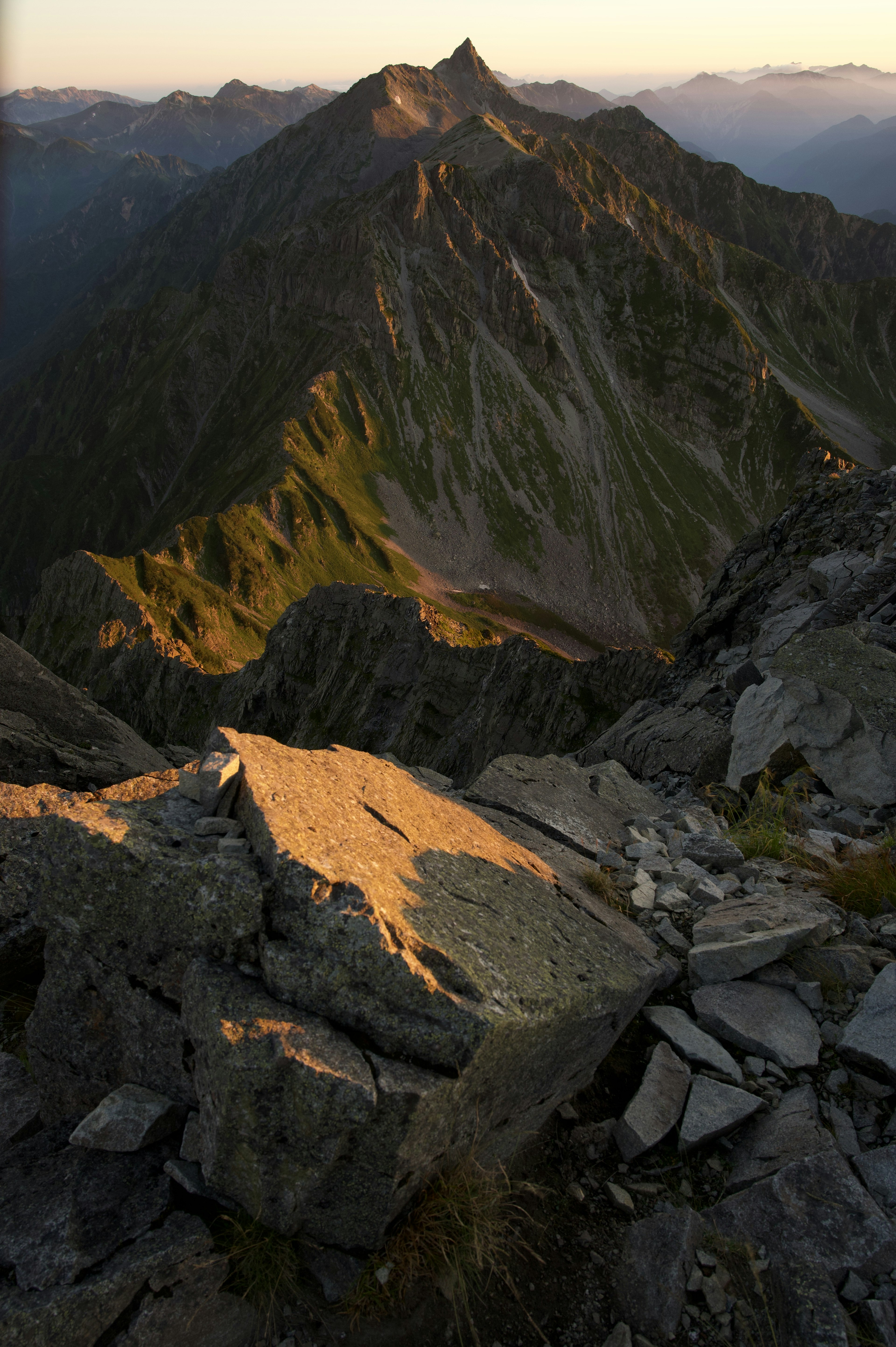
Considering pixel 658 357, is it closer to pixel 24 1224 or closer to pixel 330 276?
pixel 330 276

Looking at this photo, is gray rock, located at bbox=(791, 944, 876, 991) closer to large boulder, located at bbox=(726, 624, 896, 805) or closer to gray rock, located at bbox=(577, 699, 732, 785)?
large boulder, located at bbox=(726, 624, 896, 805)

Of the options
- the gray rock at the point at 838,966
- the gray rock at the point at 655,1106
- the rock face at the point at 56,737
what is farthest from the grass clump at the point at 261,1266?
the rock face at the point at 56,737

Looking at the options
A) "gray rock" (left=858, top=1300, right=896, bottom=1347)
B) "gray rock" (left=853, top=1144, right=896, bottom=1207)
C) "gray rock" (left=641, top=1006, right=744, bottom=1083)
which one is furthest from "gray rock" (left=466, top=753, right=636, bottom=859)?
"gray rock" (left=858, top=1300, right=896, bottom=1347)

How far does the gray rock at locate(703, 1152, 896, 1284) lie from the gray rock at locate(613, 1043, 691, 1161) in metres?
0.76

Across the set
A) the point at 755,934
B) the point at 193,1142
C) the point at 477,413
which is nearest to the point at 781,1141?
the point at 755,934

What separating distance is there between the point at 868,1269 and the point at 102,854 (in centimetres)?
685

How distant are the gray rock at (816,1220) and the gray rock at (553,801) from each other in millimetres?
5898

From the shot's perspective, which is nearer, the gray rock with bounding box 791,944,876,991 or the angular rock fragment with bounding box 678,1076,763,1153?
the angular rock fragment with bounding box 678,1076,763,1153

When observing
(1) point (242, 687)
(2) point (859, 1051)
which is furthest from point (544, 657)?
(2) point (859, 1051)

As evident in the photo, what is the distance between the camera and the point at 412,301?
165m

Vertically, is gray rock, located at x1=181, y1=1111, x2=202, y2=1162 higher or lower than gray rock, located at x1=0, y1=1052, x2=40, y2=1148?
higher

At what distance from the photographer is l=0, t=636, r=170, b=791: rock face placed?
54.0 feet

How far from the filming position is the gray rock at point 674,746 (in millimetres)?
16328

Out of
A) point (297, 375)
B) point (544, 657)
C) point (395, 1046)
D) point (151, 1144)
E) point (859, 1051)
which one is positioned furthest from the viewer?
point (297, 375)
